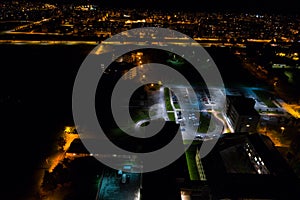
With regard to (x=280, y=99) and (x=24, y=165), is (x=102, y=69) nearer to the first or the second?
(x=24, y=165)

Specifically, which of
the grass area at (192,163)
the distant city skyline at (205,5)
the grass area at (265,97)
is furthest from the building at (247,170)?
the distant city skyline at (205,5)

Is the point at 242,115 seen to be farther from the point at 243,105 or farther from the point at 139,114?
the point at 139,114

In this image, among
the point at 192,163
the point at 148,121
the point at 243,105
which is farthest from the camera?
the point at 148,121

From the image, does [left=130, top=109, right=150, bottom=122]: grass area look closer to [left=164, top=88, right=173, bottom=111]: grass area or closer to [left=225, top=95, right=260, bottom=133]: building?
[left=164, top=88, right=173, bottom=111]: grass area

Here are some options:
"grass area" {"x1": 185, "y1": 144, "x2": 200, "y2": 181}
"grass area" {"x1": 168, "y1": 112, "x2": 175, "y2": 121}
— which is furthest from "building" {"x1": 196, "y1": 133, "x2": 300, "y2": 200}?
"grass area" {"x1": 168, "y1": 112, "x2": 175, "y2": 121}

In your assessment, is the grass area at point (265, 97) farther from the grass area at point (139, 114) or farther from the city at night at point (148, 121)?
the grass area at point (139, 114)

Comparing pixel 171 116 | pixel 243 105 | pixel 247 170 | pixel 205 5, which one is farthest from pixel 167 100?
pixel 205 5

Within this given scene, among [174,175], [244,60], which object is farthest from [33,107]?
[244,60]
